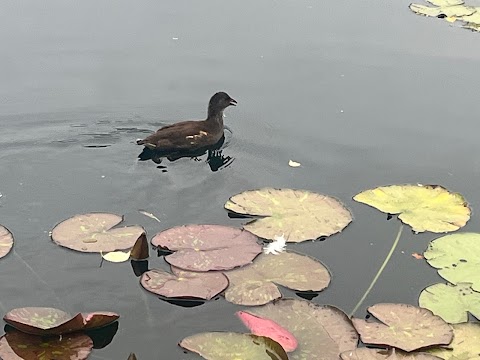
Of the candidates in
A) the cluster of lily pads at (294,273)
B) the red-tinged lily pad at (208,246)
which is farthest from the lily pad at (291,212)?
the red-tinged lily pad at (208,246)

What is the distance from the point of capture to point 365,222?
4660 millimetres

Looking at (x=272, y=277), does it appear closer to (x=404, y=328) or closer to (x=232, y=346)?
(x=232, y=346)

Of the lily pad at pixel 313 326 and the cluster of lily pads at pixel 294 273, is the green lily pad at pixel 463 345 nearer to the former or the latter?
the cluster of lily pads at pixel 294 273

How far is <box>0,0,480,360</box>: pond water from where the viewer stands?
4.02 metres

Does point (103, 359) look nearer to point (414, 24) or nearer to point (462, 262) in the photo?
point (462, 262)

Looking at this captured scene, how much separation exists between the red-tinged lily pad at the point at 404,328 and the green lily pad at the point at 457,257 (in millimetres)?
431

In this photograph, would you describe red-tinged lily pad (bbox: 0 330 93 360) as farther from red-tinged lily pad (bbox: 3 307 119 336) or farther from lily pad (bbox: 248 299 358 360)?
lily pad (bbox: 248 299 358 360)

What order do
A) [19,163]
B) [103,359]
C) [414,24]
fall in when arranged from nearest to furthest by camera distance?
[103,359] → [19,163] → [414,24]

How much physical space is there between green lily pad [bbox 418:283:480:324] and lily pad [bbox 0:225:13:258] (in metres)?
2.25

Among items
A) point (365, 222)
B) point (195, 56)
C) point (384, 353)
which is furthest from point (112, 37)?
point (384, 353)

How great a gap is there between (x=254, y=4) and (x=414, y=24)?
1872 millimetres

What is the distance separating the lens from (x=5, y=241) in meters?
4.20

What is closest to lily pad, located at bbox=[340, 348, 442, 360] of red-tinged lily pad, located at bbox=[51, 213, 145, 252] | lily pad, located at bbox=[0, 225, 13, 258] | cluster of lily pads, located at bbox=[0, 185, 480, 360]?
cluster of lily pads, located at bbox=[0, 185, 480, 360]

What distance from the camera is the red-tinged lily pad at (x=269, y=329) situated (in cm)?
346
